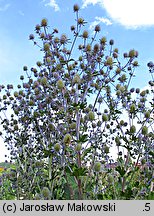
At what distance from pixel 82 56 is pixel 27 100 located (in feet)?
4.21

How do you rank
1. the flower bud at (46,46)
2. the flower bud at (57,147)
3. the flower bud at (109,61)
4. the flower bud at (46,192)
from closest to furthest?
the flower bud at (46,192)
the flower bud at (57,147)
the flower bud at (109,61)
the flower bud at (46,46)

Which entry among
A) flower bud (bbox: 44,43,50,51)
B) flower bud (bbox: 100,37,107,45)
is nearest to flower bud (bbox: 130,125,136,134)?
flower bud (bbox: 100,37,107,45)

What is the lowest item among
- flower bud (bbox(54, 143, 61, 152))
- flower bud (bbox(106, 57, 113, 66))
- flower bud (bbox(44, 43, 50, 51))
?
flower bud (bbox(54, 143, 61, 152))

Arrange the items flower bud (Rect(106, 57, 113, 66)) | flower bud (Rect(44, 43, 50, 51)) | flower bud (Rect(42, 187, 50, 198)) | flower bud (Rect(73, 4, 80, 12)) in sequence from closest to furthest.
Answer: flower bud (Rect(42, 187, 50, 198)), flower bud (Rect(106, 57, 113, 66)), flower bud (Rect(44, 43, 50, 51)), flower bud (Rect(73, 4, 80, 12))

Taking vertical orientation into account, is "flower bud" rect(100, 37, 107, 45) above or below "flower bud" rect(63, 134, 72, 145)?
above

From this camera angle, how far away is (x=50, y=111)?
4.91 meters

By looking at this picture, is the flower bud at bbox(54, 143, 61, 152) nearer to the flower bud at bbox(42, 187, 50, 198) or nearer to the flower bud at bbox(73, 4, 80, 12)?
the flower bud at bbox(42, 187, 50, 198)

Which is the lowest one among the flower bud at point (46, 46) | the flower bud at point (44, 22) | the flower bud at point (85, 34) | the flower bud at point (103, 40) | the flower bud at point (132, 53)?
the flower bud at point (132, 53)

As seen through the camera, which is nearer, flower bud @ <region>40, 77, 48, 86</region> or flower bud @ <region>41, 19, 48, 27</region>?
flower bud @ <region>40, 77, 48, 86</region>

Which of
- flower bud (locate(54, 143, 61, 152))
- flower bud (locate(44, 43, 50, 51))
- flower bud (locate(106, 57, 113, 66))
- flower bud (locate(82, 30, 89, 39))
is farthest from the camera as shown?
flower bud (locate(44, 43, 50, 51))

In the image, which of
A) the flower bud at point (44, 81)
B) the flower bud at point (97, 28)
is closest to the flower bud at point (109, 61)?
the flower bud at point (97, 28)

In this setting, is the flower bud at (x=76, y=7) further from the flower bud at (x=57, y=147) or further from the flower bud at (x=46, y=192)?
the flower bud at (x=46, y=192)

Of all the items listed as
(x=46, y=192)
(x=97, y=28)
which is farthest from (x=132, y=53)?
(x=46, y=192)
